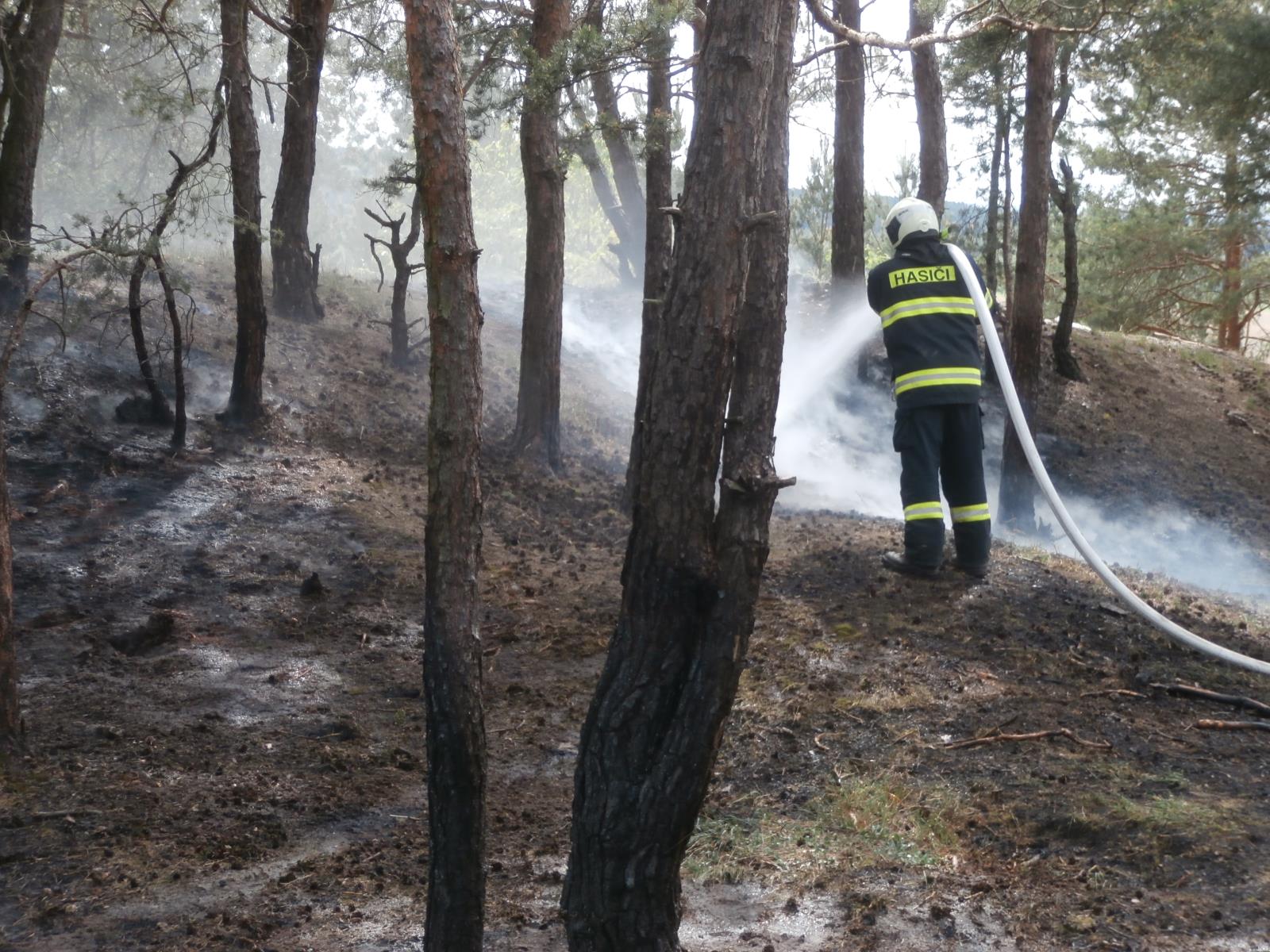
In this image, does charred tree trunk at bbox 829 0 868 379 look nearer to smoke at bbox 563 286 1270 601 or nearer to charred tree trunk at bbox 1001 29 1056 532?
smoke at bbox 563 286 1270 601

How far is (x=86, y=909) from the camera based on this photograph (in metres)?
4.26

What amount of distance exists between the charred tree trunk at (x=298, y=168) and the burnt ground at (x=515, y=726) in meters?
3.42

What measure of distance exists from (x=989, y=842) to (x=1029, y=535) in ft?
24.2

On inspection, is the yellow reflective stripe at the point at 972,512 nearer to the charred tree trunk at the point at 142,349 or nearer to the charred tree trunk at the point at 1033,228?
the charred tree trunk at the point at 1033,228

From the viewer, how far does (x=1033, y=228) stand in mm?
11094

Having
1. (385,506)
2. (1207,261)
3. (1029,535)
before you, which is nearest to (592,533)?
(385,506)

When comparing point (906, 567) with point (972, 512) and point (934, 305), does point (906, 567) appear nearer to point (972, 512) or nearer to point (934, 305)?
point (972, 512)

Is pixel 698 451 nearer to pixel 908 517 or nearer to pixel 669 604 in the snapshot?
pixel 669 604

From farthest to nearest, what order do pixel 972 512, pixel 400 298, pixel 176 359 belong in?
pixel 400 298 → pixel 176 359 → pixel 972 512

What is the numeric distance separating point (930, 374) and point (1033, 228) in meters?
4.54

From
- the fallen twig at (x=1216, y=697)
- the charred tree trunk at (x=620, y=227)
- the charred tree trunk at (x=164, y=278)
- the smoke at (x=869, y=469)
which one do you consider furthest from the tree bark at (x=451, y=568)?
the charred tree trunk at (x=620, y=227)

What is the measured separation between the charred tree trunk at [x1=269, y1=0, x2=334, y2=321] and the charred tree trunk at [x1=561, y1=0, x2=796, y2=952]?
977 centimetres

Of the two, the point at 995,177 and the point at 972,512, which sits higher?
the point at 995,177

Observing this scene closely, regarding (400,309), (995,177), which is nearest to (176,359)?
(400,309)
